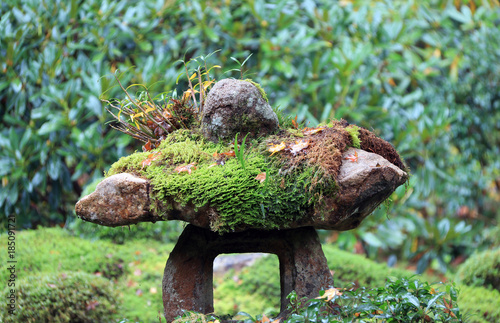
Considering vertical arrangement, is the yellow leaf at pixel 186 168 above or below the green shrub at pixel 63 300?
above

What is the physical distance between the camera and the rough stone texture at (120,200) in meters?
2.15

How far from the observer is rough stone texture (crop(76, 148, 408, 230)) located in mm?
1995

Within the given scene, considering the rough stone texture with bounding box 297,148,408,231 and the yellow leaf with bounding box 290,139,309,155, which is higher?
the yellow leaf with bounding box 290,139,309,155

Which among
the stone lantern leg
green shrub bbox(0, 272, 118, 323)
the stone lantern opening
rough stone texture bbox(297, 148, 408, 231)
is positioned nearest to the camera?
rough stone texture bbox(297, 148, 408, 231)

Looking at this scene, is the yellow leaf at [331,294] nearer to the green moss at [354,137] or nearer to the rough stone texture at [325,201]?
the rough stone texture at [325,201]

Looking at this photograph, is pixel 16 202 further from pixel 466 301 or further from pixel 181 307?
pixel 466 301

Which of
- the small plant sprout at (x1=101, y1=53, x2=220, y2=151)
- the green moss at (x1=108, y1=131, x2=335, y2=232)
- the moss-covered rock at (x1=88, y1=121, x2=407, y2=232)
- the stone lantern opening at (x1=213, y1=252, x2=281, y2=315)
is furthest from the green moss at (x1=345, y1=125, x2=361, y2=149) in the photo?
the stone lantern opening at (x1=213, y1=252, x2=281, y2=315)

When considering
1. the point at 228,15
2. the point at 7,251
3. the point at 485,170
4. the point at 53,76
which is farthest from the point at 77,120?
the point at 485,170

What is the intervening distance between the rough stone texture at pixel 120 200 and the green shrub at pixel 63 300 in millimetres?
1413

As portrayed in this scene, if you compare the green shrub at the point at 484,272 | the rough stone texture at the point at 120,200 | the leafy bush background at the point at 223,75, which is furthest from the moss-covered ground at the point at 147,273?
the rough stone texture at the point at 120,200

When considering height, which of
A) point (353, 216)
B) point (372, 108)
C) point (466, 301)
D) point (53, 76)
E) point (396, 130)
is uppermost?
point (53, 76)

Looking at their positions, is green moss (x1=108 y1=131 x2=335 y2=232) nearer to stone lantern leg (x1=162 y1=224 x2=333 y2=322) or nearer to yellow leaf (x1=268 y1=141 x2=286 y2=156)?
yellow leaf (x1=268 y1=141 x2=286 y2=156)

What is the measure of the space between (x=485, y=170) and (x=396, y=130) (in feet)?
9.60

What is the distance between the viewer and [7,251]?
13.2ft
